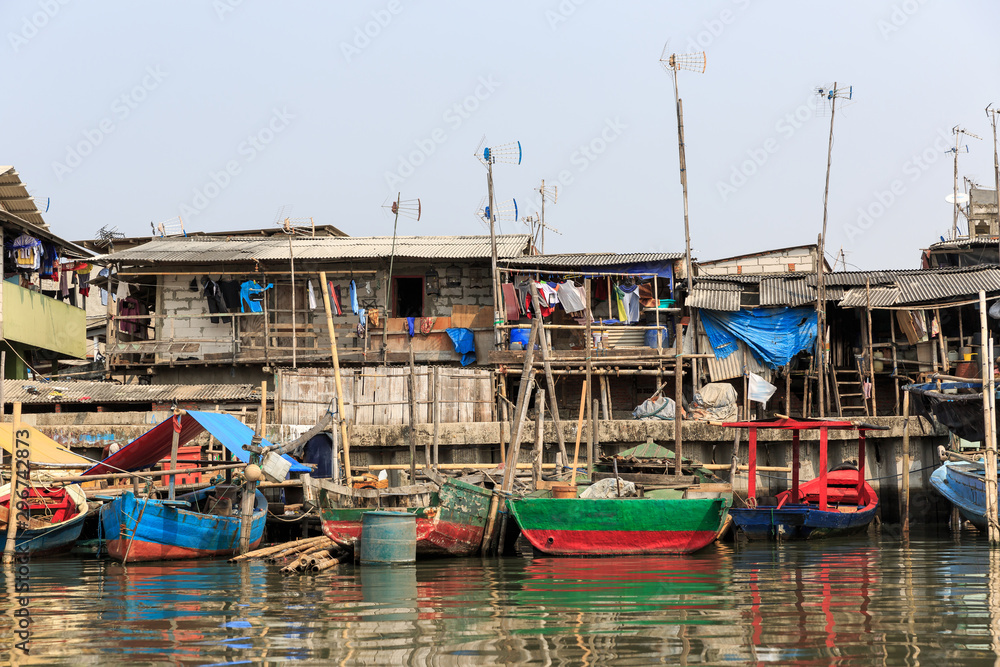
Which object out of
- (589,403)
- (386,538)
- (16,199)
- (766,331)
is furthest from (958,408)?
(16,199)

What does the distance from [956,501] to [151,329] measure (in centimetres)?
2028

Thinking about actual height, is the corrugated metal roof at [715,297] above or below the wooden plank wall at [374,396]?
above

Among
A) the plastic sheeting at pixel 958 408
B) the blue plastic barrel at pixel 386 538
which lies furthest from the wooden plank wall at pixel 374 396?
the plastic sheeting at pixel 958 408

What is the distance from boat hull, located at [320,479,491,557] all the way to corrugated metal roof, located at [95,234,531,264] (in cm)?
1001

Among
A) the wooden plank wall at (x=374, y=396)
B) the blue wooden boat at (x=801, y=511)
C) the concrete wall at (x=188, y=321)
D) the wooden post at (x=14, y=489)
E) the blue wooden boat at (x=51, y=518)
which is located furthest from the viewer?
the concrete wall at (x=188, y=321)

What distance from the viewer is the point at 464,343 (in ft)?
80.5

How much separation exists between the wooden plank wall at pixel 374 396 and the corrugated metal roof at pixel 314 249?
3.66m

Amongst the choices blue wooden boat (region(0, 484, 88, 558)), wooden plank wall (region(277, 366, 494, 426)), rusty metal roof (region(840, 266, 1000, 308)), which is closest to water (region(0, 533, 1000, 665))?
blue wooden boat (region(0, 484, 88, 558))

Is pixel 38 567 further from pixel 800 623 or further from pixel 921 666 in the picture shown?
pixel 921 666

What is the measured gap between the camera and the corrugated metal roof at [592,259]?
79.7ft

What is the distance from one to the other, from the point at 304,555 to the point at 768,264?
57.2 feet

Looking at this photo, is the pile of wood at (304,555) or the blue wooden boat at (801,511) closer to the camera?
the pile of wood at (304,555)

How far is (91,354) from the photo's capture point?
3712 centimetres

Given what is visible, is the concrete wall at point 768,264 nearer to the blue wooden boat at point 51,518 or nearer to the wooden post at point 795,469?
the wooden post at point 795,469
